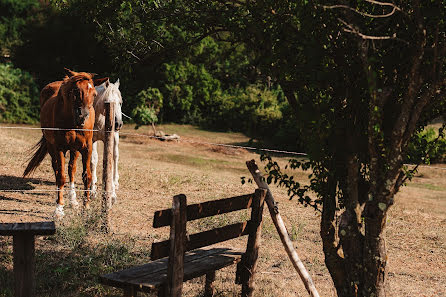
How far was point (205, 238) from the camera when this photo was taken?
4844 mm

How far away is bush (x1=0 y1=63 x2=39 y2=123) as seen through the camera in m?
26.5

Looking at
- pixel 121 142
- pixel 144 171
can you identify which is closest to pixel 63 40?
pixel 121 142

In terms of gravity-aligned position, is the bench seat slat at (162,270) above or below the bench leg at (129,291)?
above

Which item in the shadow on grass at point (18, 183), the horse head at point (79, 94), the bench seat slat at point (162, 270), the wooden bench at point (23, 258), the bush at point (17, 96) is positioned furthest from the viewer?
the bush at point (17, 96)

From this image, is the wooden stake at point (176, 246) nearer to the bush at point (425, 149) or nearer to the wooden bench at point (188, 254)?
the wooden bench at point (188, 254)

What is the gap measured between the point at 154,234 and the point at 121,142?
13720 millimetres

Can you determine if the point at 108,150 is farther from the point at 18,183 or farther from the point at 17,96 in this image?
Answer: the point at 17,96

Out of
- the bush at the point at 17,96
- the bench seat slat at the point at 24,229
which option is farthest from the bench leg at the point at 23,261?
the bush at the point at 17,96

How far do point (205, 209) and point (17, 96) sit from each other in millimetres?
24535

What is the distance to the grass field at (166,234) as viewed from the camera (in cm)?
639

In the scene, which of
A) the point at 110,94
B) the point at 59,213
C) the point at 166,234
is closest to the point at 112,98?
the point at 110,94

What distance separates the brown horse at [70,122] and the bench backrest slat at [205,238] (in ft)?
14.9

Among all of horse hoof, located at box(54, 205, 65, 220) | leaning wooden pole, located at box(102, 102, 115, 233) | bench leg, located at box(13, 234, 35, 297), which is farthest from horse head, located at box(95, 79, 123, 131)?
bench leg, located at box(13, 234, 35, 297)

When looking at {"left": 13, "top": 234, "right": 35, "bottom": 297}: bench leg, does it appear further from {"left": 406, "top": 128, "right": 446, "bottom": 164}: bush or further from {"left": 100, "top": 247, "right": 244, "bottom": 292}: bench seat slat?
{"left": 406, "top": 128, "right": 446, "bottom": 164}: bush
